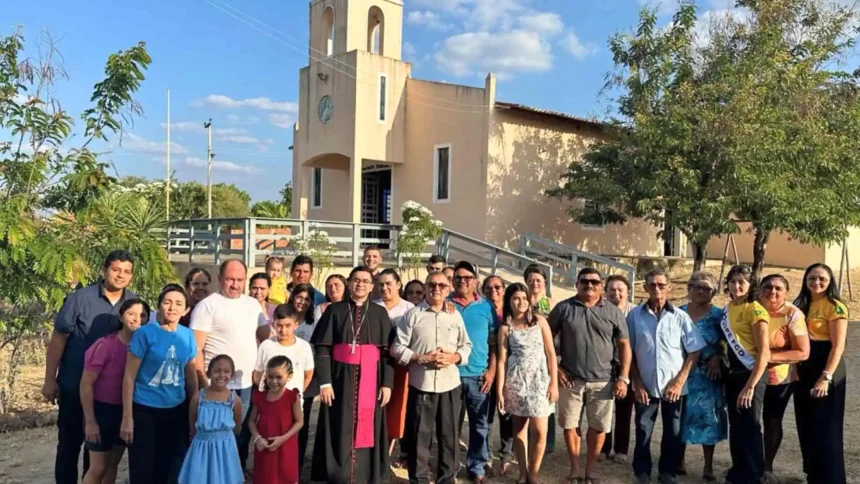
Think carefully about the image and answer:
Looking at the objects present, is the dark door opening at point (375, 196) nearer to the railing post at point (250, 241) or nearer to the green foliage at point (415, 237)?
the green foliage at point (415, 237)

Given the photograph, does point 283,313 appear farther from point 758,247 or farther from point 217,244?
point 758,247

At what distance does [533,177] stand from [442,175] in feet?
7.47

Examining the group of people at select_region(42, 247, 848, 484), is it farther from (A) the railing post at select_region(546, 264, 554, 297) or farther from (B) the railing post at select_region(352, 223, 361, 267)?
(B) the railing post at select_region(352, 223, 361, 267)

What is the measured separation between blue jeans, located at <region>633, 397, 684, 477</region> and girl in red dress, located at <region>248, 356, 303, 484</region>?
8.46 ft

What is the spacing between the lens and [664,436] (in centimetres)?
498

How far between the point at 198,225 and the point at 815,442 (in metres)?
12.8

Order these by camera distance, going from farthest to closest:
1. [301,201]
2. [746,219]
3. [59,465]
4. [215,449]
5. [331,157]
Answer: [301,201] < [331,157] < [746,219] < [59,465] < [215,449]

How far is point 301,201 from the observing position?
19125 mm

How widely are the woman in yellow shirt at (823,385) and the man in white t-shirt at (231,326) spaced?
4.06m

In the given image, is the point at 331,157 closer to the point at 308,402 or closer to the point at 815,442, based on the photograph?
the point at 308,402

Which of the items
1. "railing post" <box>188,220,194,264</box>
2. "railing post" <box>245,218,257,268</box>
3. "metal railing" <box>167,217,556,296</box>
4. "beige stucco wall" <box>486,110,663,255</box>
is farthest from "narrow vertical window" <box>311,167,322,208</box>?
"railing post" <box>245,218,257,268</box>

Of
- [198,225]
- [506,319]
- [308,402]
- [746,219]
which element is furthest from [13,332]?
[746,219]

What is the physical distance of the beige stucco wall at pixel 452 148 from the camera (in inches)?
607

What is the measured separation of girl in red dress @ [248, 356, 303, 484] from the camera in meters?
4.32
